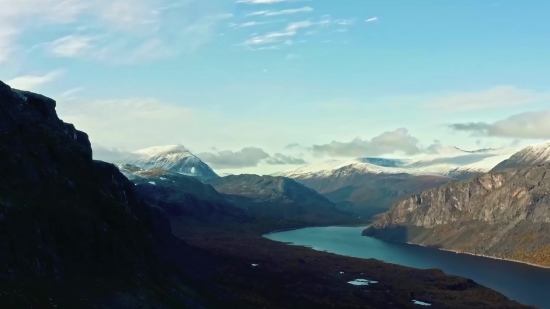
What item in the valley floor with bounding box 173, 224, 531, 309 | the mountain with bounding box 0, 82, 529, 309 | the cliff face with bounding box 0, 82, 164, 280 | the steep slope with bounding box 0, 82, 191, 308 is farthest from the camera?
the valley floor with bounding box 173, 224, 531, 309

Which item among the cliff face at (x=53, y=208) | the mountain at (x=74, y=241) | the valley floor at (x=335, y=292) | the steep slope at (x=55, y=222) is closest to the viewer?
the steep slope at (x=55, y=222)

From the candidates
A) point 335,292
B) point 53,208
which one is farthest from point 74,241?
point 335,292

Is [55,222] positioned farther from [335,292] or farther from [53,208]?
[335,292]

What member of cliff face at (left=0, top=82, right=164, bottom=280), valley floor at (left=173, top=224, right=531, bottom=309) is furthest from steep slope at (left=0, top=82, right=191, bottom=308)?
valley floor at (left=173, top=224, right=531, bottom=309)

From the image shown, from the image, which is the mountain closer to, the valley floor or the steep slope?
the steep slope

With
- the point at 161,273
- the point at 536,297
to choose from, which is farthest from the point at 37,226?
the point at 536,297

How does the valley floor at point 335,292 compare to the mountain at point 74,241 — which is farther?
the valley floor at point 335,292

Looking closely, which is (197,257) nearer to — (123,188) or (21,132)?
(123,188)

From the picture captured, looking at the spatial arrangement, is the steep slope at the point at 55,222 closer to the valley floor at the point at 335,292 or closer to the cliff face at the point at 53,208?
the cliff face at the point at 53,208

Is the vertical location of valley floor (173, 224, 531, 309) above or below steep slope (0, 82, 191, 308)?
below

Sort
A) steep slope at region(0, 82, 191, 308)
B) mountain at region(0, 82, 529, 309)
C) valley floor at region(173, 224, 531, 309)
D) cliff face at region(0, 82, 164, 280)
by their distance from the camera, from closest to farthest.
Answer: steep slope at region(0, 82, 191, 308)
mountain at region(0, 82, 529, 309)
cliff face at region(0, 82, 164, 280)
valley floor at region(173, 224, 531, 309)

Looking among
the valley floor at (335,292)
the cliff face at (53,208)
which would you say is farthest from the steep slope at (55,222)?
the valley floor at (335,292)
